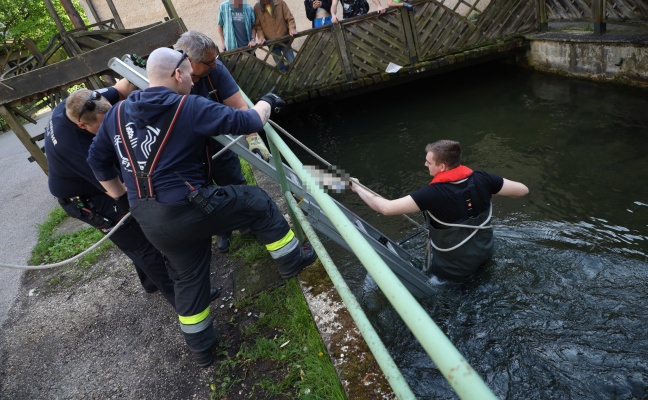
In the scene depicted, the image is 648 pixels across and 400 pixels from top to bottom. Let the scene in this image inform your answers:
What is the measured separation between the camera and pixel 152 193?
2.30 metres

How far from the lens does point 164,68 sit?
231 centimetres

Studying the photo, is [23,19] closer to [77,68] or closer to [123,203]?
[77,68]

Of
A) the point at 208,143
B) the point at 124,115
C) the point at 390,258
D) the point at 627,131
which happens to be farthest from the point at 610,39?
the point at 124,115

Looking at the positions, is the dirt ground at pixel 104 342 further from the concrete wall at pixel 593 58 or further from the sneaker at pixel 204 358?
the concrete wall at pixel 593 58

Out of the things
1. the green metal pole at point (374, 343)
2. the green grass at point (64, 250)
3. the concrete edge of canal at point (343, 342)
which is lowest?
the green grass at point (64, 250)

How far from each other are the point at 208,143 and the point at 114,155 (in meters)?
0.62

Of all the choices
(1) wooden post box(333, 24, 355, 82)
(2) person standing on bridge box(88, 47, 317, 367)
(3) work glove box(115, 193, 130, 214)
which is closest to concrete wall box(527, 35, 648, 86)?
(1) wooden post box(333, 24, 355, 82)

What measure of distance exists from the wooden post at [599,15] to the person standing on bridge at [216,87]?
21.2 feet

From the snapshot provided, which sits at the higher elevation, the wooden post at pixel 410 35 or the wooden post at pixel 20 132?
the wooden post at pixel 20 132

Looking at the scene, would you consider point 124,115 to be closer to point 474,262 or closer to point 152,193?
point 152,193

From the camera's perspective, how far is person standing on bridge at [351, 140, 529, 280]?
273cm

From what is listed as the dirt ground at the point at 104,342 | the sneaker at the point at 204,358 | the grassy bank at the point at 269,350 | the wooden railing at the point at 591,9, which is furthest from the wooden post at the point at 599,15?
the sneaker at the point at 204,358

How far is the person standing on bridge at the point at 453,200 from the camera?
2.73 meters

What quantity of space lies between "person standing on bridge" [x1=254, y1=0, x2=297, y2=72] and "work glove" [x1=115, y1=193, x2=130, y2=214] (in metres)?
5.55
